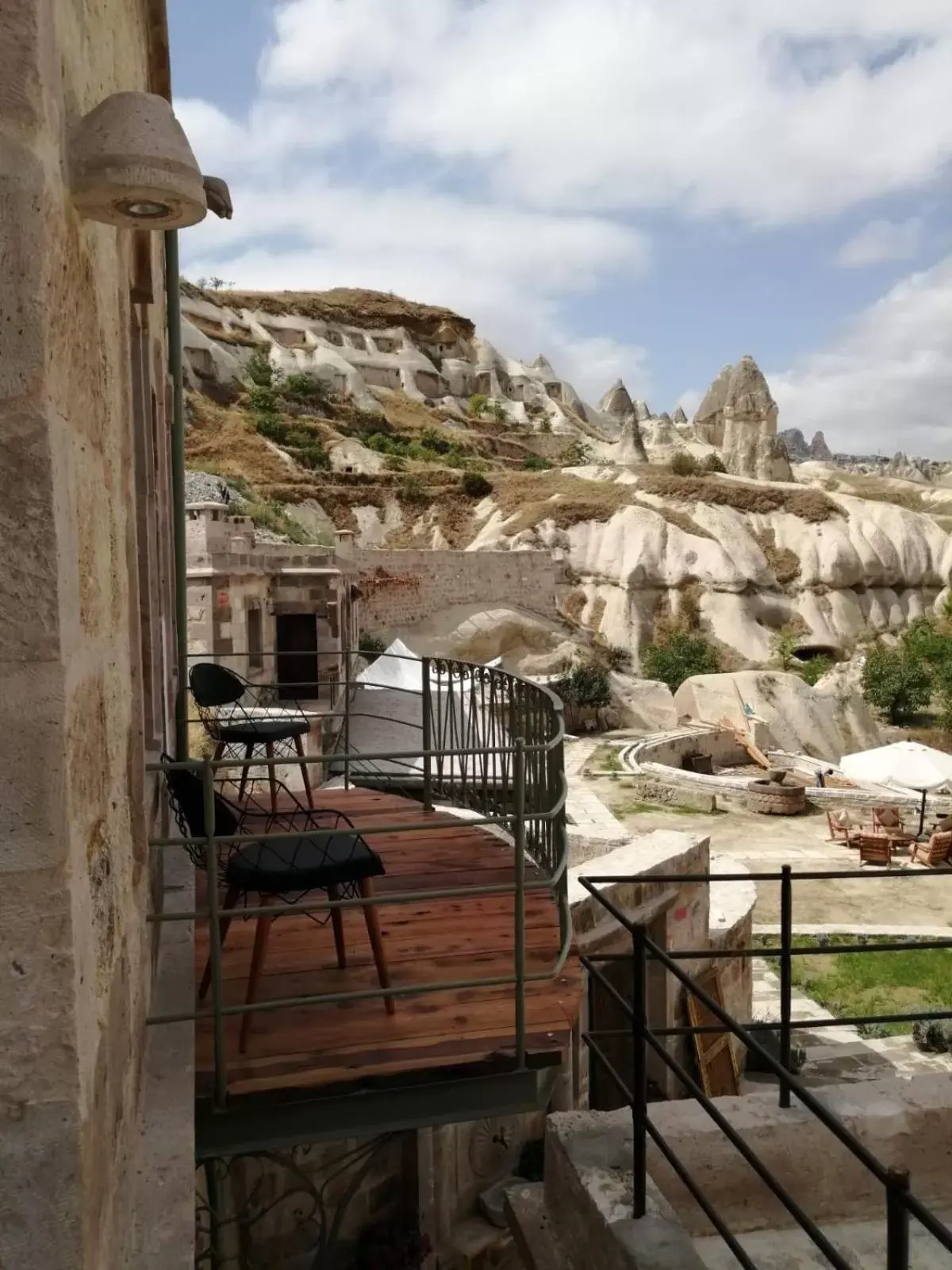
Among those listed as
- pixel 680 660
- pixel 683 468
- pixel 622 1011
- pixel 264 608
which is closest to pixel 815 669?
pixel 680 660

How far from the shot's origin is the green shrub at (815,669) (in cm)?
3422

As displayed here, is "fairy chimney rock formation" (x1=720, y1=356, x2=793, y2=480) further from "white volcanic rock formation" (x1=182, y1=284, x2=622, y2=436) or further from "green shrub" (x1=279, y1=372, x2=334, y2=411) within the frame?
"green shrub" (x1=279, y1=372, x2=334, y2=411)

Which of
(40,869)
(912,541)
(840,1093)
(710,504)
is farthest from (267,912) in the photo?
(912,541)

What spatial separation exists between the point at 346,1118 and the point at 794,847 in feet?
53.5

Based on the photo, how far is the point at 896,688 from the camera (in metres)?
30.7

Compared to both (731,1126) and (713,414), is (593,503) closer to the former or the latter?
(731,1126)

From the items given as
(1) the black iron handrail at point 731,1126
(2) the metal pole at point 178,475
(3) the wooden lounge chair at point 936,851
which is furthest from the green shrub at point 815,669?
(1) the black iron handrail at point 731,1126

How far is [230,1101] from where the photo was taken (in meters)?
3.15

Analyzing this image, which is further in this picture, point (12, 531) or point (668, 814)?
point (668, 814)

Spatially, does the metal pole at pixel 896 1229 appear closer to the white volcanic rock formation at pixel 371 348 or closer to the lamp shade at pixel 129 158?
the lamp shade at pixel 129 158

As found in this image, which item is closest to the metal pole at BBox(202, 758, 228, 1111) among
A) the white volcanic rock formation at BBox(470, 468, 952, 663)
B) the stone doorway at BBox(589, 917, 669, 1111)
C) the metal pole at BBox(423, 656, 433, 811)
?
the metal pole at BBox(423, 656, 433, 811)

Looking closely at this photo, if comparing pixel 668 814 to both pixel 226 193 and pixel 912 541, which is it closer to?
pixel 226 193

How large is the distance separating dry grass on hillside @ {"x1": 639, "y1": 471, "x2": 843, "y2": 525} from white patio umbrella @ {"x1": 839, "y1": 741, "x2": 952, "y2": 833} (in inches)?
847

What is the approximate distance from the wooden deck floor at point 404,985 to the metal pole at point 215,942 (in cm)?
9
